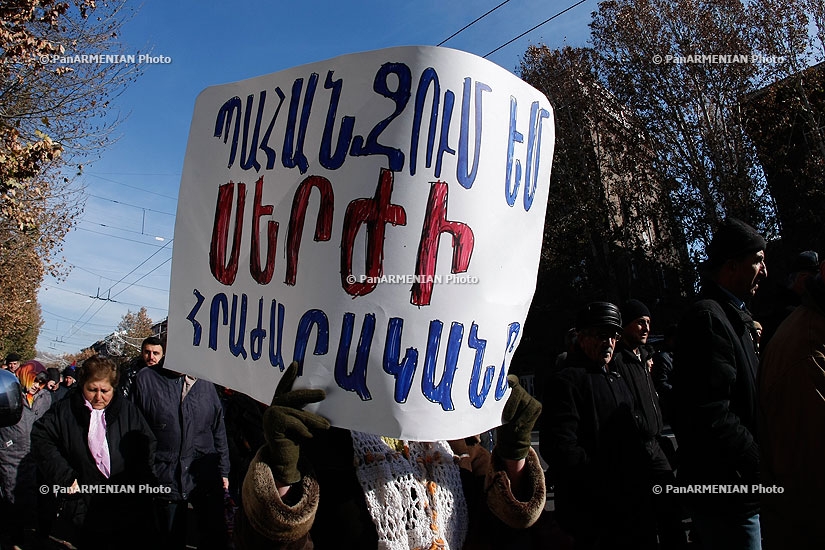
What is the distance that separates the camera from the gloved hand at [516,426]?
1.84m

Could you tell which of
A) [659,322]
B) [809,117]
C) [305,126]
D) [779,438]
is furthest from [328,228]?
[659,322]

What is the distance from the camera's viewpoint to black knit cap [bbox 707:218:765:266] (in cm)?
272

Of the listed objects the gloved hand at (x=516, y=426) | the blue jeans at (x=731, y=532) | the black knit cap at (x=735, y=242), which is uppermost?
the black knit cap at (x=735, y=242)

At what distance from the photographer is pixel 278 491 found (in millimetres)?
1606

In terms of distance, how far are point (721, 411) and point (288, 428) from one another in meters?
1.77

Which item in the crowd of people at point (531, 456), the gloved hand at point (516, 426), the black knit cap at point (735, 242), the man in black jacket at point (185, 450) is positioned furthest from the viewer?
the man in black jacket at point (185, 450)

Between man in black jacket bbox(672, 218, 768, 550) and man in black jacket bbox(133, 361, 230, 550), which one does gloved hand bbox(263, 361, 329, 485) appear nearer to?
man in black jacket bbox(672, 218, 768, 550)

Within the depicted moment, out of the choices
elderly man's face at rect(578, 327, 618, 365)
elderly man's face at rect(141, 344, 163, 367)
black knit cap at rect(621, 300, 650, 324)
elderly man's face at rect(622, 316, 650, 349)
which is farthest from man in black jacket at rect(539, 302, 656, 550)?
elderly man's face at rect(141, 344, 163, 367)

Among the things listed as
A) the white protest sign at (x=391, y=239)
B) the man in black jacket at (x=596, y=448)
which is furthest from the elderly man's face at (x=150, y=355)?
the man in black jacket at (x=596, y=448)

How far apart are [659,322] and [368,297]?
22.5 meters

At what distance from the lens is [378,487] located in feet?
5.63

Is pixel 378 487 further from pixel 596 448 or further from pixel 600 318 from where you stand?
pixel 600 318

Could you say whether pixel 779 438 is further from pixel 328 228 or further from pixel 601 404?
pixel 328 228

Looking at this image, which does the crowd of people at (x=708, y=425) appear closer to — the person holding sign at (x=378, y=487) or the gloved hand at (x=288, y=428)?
the person holding sign at (x=378, y=487)
